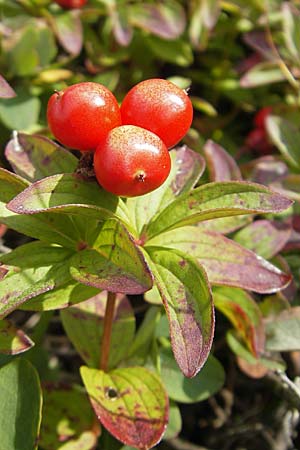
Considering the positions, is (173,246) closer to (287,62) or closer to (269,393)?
(269,393)

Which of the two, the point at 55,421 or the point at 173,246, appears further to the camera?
the point at 55,421

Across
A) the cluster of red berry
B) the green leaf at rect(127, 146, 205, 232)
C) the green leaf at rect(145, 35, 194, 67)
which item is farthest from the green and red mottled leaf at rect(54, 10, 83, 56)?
the cluster of red berry

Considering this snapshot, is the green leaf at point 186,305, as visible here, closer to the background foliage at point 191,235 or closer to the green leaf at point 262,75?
the background foliage at point 191,235

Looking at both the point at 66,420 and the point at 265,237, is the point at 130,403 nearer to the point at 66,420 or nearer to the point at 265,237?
the point at 66,420

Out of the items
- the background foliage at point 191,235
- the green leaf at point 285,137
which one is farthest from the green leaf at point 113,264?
the green leaf at point 285,137

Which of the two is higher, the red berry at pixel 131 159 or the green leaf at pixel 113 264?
the red berry at pixel 131 159

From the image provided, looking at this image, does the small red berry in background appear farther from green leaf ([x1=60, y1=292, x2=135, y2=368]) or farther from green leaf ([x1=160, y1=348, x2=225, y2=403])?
green leaf ([x1=160, y1=348, x2=225, y2=403])

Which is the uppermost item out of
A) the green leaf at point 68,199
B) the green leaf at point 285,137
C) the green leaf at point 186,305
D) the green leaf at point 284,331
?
A: the green leaf at point 68,199

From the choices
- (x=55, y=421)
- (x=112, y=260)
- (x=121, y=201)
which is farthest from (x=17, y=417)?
(x=121, y=201)
